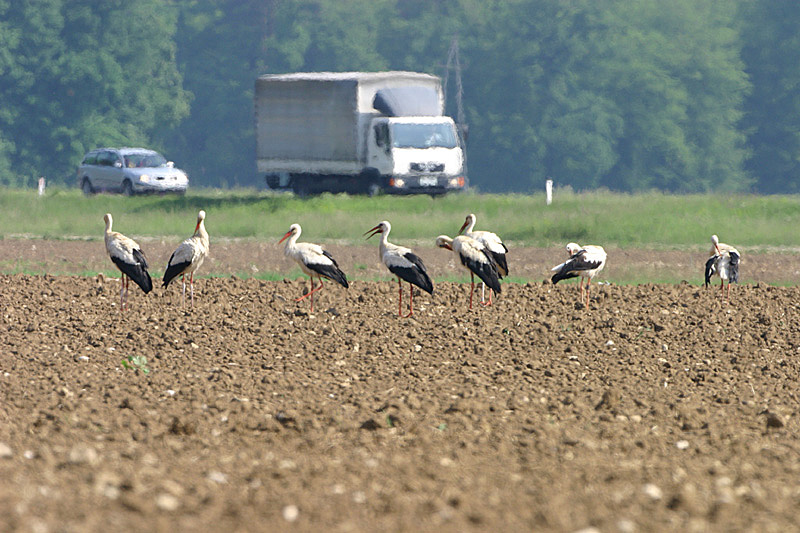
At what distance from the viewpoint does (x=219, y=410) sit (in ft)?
30.7

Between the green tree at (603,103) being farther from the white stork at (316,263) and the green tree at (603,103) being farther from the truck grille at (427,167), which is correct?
the white stork at (316,263)

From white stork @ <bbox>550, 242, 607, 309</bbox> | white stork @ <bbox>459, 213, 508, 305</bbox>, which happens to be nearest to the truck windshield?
white stork @ <bbox>459, 213, 508, 305</bbox>

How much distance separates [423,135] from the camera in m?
37.4

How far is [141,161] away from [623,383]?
34639mm

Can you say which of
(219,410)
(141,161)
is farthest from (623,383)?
(141,161)

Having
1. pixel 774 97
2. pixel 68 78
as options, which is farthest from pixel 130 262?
pixel 774 97

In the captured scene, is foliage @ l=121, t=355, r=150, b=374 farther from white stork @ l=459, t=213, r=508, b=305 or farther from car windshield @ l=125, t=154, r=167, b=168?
car windshield @ l=125, t=154, r=167, b=168

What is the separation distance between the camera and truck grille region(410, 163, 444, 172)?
121ft

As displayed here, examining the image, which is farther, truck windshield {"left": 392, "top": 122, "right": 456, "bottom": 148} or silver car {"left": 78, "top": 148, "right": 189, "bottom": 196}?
silver car {"left": 78, "top": 148, "right": 189, "bottom": 196}

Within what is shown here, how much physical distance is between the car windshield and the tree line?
18.8m

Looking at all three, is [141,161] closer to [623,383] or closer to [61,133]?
[61,133]

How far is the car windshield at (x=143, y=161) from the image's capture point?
141 ft

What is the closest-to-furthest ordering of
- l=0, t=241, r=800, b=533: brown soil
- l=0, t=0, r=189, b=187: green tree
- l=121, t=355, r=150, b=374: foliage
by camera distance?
l=0, t=241, r=800, b=533: brown soil → l=121, t=355, r=150, b=374: foliage → l=0, t=0, r=189, b=187: green tree

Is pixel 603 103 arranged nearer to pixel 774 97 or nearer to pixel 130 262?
pixel 774 97
